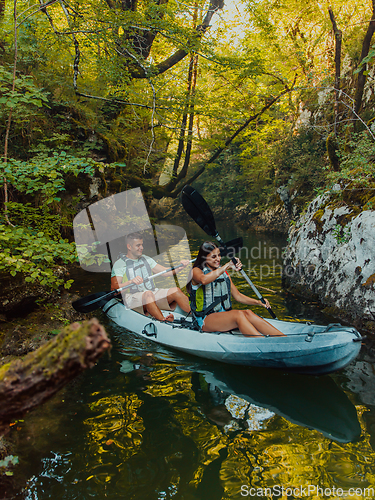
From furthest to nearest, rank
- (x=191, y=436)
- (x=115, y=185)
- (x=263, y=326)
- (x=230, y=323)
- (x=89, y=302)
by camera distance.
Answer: (x=115, y=185) → (x=89, y=302) → (x=230, y=323) → (x=263, y=326) → (x=191, y=436)

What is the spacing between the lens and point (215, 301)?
13.0 ft

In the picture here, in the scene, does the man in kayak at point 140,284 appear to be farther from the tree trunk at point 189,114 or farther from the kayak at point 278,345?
the tree trunk at point 189,114

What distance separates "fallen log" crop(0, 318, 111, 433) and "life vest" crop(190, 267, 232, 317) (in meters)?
2.68

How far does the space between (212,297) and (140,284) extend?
1.54 meters

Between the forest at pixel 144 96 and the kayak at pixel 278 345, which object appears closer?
the kayak at pixel 278 345

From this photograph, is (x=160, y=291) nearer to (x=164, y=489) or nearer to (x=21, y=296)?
(x=21, y=296)

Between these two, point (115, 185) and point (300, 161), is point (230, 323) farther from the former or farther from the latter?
point (300, 161)

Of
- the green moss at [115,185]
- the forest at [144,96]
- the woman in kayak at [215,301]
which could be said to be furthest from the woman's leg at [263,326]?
the green moss at [115,185]

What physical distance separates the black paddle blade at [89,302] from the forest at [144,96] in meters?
0.59

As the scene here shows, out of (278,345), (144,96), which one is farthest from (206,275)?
(144,96)

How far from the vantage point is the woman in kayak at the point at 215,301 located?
3.62m

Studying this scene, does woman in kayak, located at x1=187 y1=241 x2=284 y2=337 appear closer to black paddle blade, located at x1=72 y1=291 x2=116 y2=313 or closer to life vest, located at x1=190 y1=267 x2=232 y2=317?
life vest, located at x1=190 y1=267 x2=232 y2=317

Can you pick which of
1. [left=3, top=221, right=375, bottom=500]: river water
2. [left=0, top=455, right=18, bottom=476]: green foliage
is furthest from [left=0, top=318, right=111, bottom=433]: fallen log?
[left=0, top=455, right=18, bottom=476]: green foliage

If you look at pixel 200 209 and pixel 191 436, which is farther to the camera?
pixel 200 209
